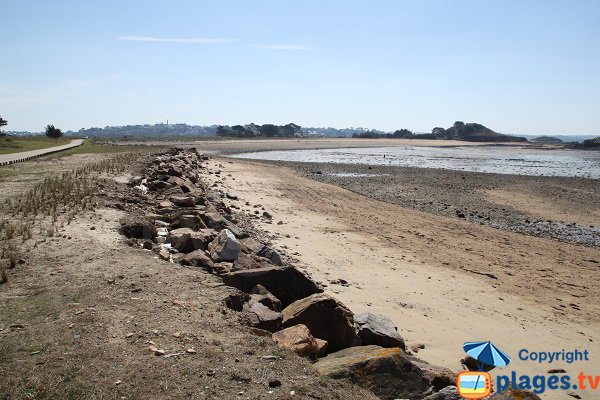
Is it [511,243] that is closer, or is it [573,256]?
[573,256]

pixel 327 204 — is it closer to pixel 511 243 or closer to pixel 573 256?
pixel 511 243

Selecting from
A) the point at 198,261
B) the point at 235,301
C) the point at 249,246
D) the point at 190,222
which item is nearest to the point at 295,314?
the point at 235,301

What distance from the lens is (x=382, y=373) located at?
12.5 feet

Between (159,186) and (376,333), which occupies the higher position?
(159,186)

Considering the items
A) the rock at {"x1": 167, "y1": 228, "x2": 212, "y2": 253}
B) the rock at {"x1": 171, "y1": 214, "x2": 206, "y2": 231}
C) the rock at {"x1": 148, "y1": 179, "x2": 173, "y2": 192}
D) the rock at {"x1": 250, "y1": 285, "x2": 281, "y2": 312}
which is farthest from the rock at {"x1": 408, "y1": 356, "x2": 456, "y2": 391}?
the rock at {"x1": 148, "y1": 179, "x2": 173, "y2": 192}

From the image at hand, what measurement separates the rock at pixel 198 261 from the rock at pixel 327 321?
5.67ft

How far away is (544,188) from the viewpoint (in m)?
23.6

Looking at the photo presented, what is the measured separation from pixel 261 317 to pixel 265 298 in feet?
1.81

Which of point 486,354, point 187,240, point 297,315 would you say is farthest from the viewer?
point 187,240

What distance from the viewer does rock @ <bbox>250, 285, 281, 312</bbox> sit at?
516cm

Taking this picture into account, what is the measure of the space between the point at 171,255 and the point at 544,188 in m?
22.0

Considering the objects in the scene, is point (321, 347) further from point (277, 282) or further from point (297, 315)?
point (277, 282)

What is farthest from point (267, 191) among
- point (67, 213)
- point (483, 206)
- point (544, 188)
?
point (544, 188)

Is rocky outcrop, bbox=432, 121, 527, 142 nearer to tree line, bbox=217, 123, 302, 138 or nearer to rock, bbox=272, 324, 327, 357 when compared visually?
tree line, bbox=217, 123, 302, 138
